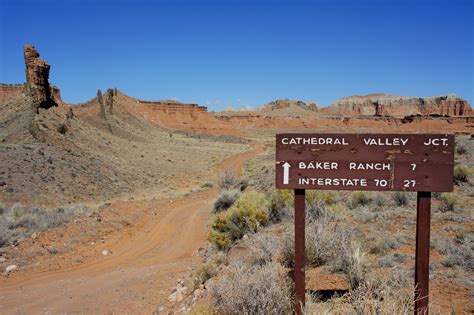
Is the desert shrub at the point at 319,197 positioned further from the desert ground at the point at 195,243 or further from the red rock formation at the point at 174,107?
the red rock formation at the point at 174,107

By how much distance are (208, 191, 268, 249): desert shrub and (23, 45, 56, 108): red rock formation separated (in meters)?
27.2

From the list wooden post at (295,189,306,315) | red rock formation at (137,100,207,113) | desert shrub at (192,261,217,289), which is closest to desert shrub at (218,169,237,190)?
desert shrub at (192,261,217,289)

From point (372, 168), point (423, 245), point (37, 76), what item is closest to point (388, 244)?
point (423, 245)

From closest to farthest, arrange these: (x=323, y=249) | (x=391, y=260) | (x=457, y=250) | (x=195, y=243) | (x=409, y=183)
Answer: (x=409, y=183) < (x=323, y=249) < (x=391, y=260) < (x=457, y=250) < (x=195, y=243)

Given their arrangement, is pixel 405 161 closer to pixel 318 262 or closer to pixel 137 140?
pixel 318 262

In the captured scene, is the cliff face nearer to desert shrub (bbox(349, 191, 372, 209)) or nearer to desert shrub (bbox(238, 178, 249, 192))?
desert shrub (bbox(238, 178, 249, 192))

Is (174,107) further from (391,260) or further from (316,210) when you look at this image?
(391,260)

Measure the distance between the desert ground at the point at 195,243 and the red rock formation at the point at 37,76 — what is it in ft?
12.2

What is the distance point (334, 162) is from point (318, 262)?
7.92 feet

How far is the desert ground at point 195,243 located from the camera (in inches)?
201

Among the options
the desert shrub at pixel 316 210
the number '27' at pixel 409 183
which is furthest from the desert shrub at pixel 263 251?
the number '27' at pixel 409 183

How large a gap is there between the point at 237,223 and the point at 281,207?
1333 millimetres

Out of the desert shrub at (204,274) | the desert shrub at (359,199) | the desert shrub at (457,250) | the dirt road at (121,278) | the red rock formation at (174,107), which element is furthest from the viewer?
the red rock formation at (174,107)

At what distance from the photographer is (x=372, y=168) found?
14.2 ft
